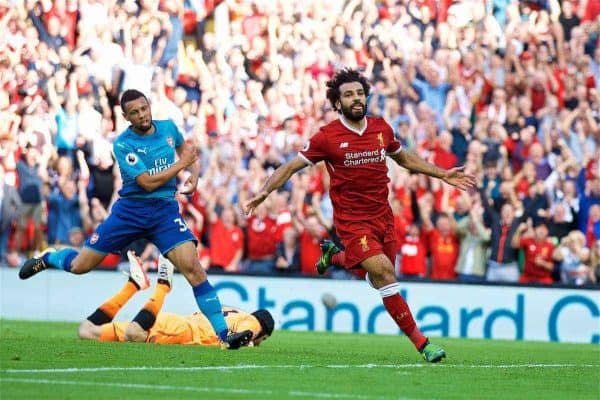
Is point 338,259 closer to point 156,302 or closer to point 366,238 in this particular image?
point 366,238

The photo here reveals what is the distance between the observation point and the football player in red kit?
1222 centimetres

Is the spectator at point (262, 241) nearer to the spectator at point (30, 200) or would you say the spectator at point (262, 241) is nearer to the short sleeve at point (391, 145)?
the spectator at point (30, 200)

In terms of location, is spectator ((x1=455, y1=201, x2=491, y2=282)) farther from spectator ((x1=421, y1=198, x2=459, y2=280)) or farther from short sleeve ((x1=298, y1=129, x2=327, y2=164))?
short sleeve ((x1=298, y1=129, x2=327, y2=164))

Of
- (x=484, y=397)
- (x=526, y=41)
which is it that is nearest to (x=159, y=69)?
Result: (x=526, y=41)

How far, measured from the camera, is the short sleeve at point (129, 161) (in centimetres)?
1277

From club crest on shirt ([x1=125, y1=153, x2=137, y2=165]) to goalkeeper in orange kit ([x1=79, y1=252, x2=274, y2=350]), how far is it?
177cm

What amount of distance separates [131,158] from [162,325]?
2.35 m

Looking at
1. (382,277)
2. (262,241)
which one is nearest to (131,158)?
(382,277)

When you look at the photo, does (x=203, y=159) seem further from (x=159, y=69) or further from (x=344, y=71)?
(x=344, y=71)

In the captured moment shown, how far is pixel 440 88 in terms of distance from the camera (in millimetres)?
22312

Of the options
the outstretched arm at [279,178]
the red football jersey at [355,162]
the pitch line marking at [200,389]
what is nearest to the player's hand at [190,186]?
the outstretched arm at [279,178]

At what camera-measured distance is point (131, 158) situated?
12.8 m

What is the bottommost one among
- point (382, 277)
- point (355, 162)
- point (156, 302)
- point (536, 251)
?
point (156, 302)

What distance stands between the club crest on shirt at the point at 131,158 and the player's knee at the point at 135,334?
7.29ft
